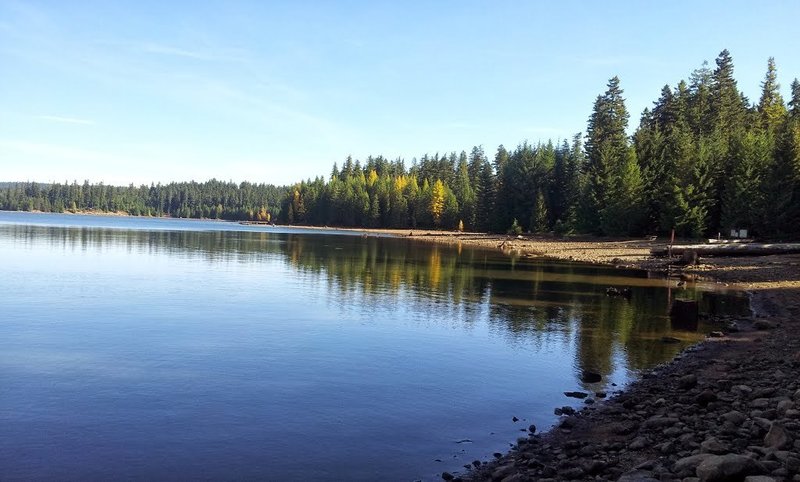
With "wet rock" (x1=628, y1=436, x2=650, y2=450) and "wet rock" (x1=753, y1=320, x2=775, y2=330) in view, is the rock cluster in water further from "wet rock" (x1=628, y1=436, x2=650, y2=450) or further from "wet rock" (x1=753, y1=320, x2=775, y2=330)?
"wet rock" (x1=753, y1=320, x2=775, y2=330)

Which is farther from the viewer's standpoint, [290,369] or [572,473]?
[290,369]

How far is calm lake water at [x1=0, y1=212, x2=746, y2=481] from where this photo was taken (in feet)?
38.3

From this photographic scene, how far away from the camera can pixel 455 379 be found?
1773 cm

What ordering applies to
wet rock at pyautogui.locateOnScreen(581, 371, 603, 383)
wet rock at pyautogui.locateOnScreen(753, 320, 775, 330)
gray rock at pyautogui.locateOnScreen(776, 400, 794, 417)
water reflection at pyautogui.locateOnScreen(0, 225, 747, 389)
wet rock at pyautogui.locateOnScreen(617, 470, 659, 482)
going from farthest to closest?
wet rock at pyautogui.locateOnScreen(753, 320, 775, 330) → water reflection at pyautogui.locateOnScreen(0, 225, 747, 389) → wet rock at pyautogui.locateOnScreen(581, 371, 603, 383) → gray rock at pyautogui.locateOnScreen(776, 400, 794, 417) → wet rock at pyautogui.locateOnScreen(617, 470, 659, 482)

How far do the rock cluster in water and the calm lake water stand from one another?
3.49 ft

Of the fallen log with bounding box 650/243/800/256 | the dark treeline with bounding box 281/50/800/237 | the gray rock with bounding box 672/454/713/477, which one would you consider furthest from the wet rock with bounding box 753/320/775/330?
the dark treeline with bounding box 281/50/800/237

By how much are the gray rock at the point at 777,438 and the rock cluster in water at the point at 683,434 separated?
16 millimetres

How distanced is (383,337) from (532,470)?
1328 cm

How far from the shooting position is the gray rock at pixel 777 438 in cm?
952

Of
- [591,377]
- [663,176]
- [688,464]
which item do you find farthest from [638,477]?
[663,176]

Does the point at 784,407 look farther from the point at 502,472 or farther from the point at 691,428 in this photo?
the point at 502,472

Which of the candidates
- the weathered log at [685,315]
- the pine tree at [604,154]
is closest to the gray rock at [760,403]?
the weathered log at [685,315]

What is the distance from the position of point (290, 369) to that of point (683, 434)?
1099 centimetres

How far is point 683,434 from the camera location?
1127 centimetres
